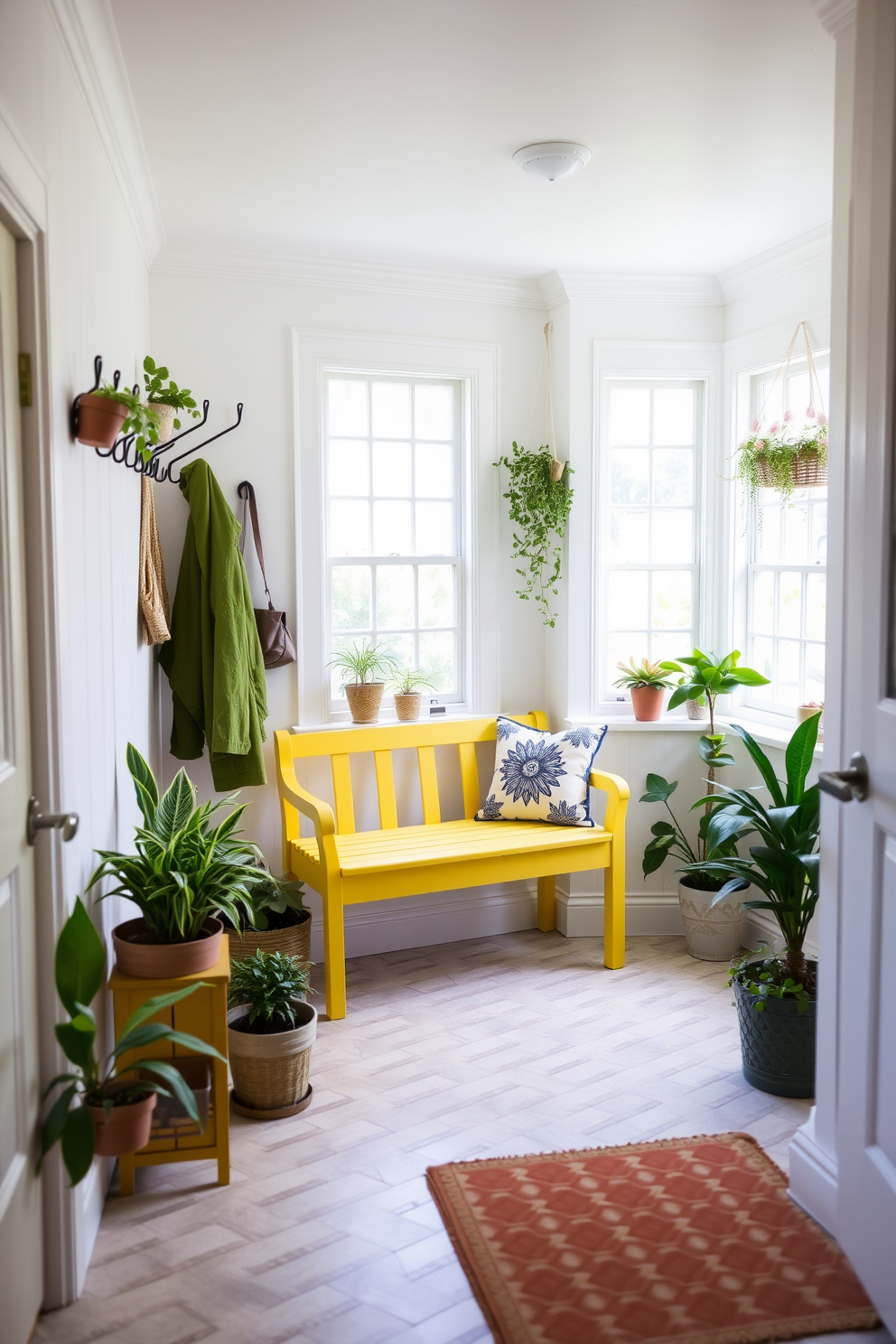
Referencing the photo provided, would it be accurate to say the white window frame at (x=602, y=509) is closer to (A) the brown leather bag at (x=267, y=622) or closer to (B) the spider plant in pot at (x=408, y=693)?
(B) the spider plant in pot at (x=408, y=693)

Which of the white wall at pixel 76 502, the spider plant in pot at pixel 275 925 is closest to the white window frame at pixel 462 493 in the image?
the spider plant in pot at pixel 275 925

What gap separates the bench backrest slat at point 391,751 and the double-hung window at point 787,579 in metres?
1.15

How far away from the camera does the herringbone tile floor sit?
2.06m

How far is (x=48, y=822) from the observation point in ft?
6.33

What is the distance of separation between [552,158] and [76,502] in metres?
1.69

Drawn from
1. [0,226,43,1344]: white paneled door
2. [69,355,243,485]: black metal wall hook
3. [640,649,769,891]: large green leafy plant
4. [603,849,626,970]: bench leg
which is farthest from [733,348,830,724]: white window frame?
[0,226,43,1344]: white paneled door

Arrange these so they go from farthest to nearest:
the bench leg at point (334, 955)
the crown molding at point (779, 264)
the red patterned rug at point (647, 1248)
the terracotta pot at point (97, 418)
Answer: the crown molding at point (779, 264)
the bench leg at point (334, 955)
the terracotta pot at point (97, 418)
the red patterned rug at point (647, 1248)

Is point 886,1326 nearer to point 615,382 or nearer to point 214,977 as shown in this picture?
point 214,977

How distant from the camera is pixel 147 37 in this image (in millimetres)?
2314

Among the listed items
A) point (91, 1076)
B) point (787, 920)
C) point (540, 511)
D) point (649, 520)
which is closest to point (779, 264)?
point (649, 520)

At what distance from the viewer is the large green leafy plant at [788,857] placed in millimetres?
2863

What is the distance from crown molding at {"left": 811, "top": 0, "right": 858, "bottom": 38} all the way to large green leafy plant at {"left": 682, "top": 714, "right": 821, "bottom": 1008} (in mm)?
1659

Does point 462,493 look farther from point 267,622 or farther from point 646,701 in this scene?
point 646,701

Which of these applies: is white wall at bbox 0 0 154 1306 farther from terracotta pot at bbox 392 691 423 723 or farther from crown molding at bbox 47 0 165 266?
terracotta pot at bbox 392 691 423 723
